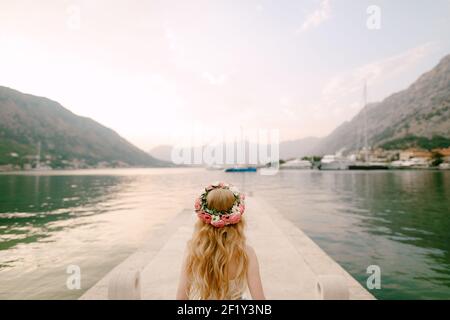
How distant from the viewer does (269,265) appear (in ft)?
26.0

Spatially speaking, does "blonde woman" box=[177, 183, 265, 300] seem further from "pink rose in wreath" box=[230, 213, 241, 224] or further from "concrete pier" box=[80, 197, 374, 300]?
"concrete pier" box=[80, 197, 374, 300]

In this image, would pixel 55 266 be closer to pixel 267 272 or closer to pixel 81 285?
pixel 81 285

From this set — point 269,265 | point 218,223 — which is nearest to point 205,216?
point 218,223

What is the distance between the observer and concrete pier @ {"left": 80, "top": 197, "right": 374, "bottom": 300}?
244 inches

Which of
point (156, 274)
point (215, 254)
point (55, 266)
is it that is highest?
point (215, 254)

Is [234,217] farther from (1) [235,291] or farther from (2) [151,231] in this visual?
(2) [151,231]

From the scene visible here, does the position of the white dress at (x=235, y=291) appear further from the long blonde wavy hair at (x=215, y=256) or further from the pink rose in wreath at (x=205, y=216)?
the pink rose in wreath at (x=205, y=216)

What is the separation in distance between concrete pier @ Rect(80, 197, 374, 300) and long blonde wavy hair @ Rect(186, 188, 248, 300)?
1.66 metres

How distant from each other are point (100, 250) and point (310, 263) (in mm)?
9769

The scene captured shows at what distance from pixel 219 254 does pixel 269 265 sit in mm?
5353

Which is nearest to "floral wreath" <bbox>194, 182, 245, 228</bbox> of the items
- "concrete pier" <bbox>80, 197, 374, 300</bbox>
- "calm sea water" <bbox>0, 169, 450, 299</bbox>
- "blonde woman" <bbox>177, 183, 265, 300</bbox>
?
"blonde woman" <bbox>177, 183, 265, 300</bbox>

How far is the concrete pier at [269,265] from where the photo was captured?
20.3 ft
